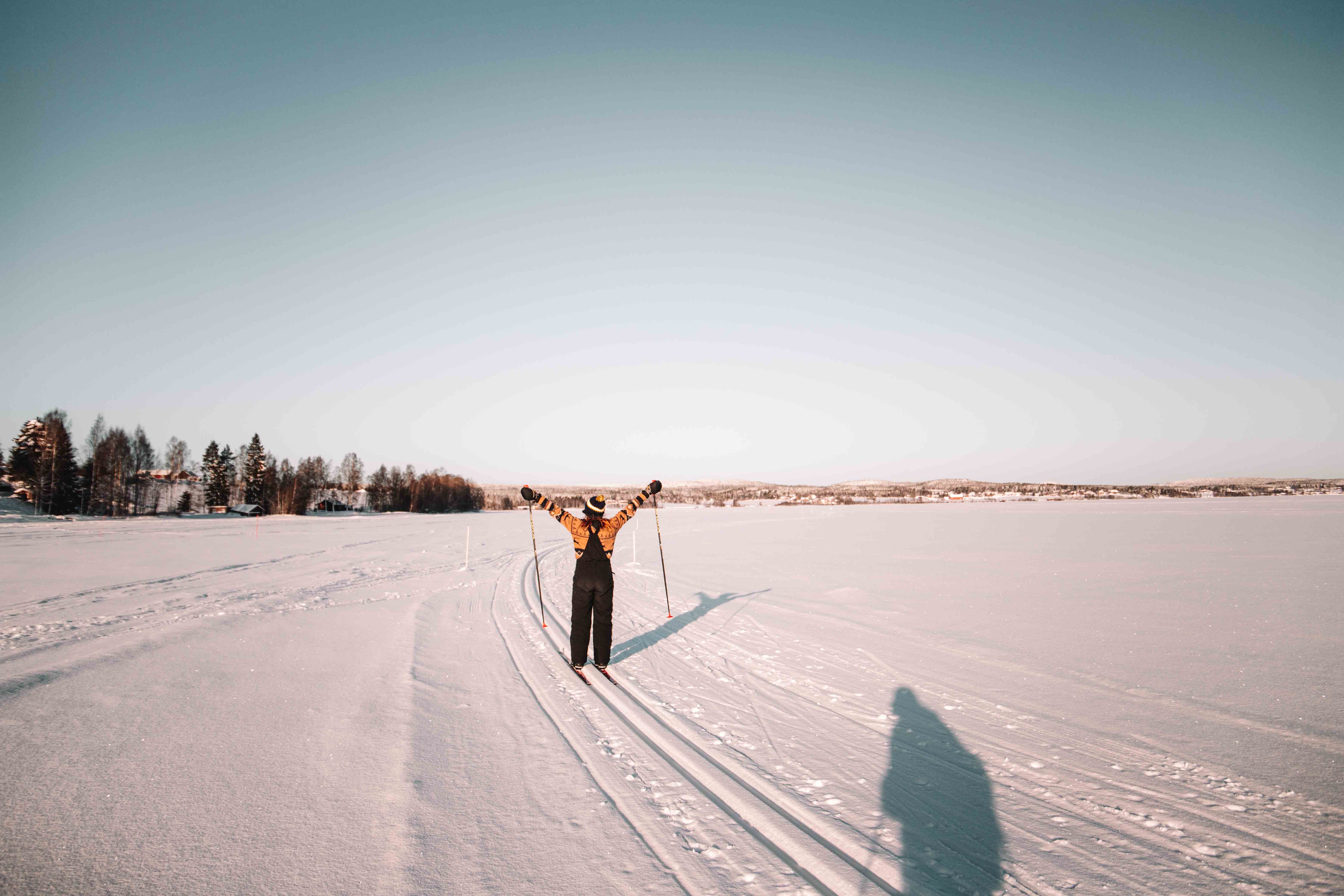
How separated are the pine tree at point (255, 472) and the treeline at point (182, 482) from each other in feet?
A: 0.35

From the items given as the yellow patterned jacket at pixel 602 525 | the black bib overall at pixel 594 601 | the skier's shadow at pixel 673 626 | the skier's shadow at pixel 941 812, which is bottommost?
the skier's shadow at pixel 673 626

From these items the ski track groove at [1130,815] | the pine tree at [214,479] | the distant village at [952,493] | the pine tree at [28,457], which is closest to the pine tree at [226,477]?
the pine tree at [214,479]

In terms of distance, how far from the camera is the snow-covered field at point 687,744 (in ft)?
9.44

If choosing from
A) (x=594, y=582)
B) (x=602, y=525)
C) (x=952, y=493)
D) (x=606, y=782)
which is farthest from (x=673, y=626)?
(x=952, y=493)

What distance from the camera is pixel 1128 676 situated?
19.2 ft

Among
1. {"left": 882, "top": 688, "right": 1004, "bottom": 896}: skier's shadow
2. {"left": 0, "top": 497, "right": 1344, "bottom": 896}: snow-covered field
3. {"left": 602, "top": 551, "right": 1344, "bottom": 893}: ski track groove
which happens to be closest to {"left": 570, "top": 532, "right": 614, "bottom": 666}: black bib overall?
{"left": 0, "top": 497, "right": 1344, "bottom": 896}: snow-covered field

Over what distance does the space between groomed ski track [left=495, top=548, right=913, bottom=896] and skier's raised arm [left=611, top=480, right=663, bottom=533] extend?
6.47ft

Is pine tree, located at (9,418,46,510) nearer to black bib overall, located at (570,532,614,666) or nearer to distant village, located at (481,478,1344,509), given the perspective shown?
distant village, located at (481,478,1344,509)

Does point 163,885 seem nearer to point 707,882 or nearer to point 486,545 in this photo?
point 707,882

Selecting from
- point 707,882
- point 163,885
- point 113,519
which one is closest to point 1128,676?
point 707,882

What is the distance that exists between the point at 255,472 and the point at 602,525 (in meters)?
81.1

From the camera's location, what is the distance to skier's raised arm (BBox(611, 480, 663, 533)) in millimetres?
6594

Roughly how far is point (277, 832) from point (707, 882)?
2.41m

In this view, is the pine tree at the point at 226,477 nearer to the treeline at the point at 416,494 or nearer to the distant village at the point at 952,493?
the treeline at the point at 416,494
